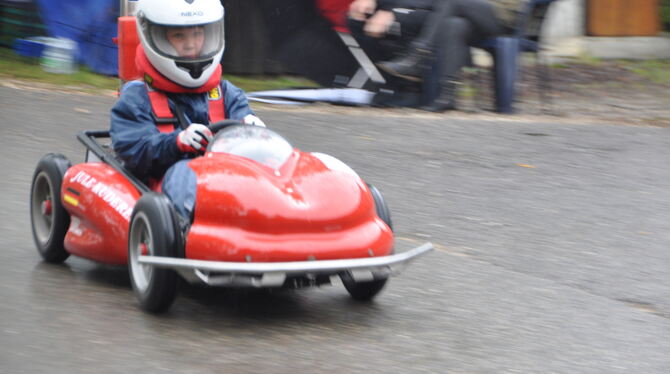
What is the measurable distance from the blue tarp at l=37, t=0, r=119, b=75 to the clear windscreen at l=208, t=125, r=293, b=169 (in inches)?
327

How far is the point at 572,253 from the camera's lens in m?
6.68

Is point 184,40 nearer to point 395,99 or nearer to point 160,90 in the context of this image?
point 160,90

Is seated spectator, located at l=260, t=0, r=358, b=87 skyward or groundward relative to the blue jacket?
groundward

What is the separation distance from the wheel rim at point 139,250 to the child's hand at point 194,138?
1.59 feet

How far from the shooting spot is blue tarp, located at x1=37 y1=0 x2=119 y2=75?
42.9 feet

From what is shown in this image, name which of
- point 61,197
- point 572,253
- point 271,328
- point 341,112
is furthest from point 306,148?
point 271,328

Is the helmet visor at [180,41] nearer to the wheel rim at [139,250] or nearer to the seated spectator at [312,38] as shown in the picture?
the wheel rim at [139,250]

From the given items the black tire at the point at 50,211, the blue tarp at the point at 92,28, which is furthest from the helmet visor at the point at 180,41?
the blue tarp at the point at 92,28

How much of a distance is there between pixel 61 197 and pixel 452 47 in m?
6.85

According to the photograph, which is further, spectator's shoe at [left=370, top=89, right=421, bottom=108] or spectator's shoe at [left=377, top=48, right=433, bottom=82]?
spectator's shoe at [left=370, top=89, right=421, bottom=108]

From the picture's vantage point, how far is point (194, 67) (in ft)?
18.2

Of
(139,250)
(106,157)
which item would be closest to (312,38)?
(106,157)

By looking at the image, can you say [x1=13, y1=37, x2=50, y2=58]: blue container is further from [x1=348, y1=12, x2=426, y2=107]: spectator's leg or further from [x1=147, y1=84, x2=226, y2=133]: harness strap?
[x1=147, y1=84, x2=226, y2=133]: harness strap

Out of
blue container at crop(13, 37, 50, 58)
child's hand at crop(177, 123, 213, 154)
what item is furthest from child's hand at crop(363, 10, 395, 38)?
child's hand at crop(177, 123, 213, 154)
